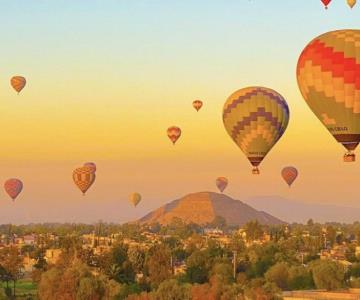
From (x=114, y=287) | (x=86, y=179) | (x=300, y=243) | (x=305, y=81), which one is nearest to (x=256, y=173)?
(x=305, y=81)

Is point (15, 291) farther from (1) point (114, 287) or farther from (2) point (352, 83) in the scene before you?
(2) point (352, 83)

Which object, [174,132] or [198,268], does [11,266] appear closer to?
[198,268]

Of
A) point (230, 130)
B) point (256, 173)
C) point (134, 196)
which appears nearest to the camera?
point (256, 173)

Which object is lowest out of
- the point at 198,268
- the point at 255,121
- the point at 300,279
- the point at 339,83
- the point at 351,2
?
the point at 300,279

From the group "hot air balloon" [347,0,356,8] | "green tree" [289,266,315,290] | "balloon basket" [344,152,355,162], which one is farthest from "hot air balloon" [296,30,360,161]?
"green tree" [289,266,315,290]

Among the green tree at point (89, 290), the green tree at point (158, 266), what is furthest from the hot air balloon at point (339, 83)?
the green tree at point (158, 266)

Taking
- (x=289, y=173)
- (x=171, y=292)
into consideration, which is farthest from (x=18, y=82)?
(x=171, y=292)

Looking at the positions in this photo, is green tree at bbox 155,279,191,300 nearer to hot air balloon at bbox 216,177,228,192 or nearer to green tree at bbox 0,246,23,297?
green tree at bbox 0,246,23,297
